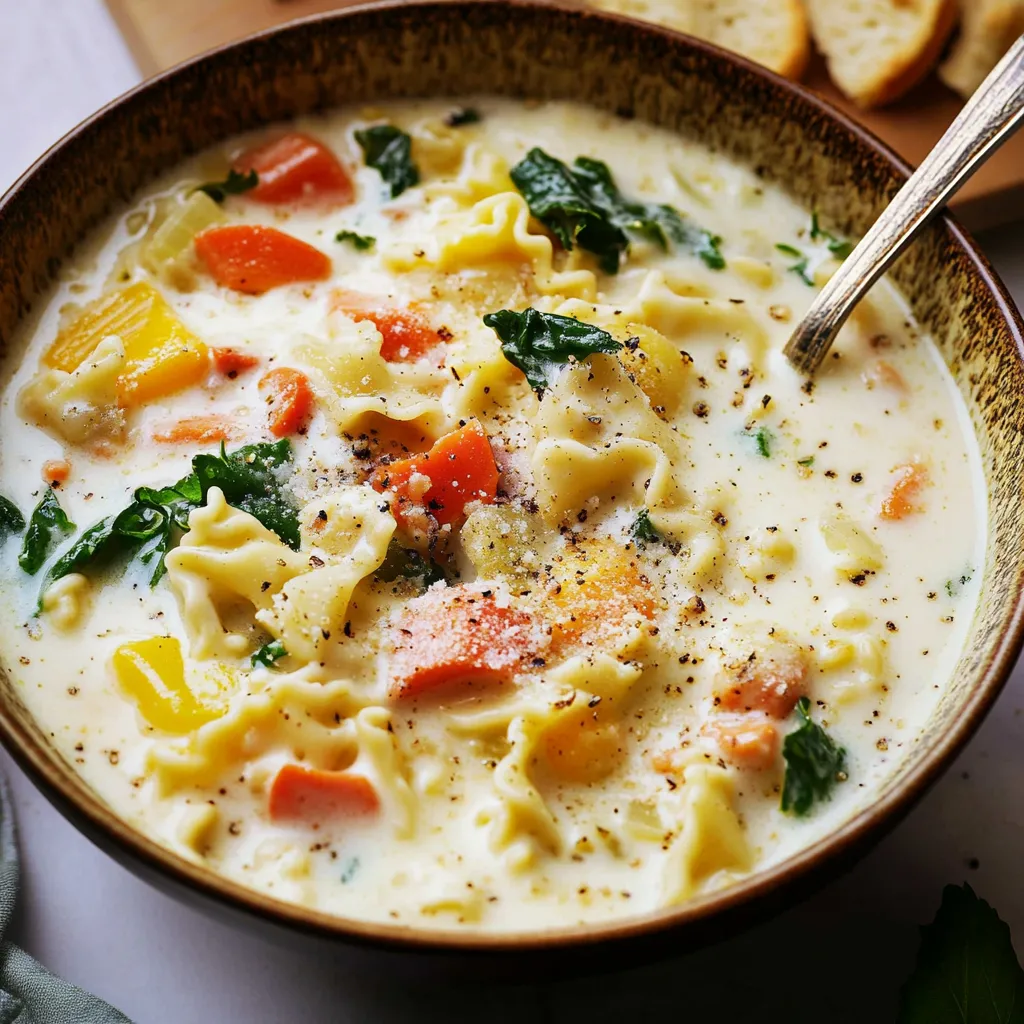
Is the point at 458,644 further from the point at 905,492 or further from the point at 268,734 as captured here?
the point at 905,492

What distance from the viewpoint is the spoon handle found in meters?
4.14

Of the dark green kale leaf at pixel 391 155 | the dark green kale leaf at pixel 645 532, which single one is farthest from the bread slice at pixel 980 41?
the dark green kale leaf at pixel 645 532

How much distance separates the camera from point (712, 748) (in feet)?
11.9

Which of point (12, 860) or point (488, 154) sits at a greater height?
point (488, 154)

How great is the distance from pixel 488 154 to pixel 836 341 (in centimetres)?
154

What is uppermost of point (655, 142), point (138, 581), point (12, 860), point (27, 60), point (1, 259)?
point (27, 60)

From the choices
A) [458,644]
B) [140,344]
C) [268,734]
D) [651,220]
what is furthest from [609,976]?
[651,220]

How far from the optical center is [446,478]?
4.02m

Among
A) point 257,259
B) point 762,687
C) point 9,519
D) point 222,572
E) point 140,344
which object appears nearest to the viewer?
point 762,687

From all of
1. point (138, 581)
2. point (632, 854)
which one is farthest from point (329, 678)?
point (632, 854)

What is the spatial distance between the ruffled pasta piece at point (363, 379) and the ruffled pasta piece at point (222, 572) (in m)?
0.52

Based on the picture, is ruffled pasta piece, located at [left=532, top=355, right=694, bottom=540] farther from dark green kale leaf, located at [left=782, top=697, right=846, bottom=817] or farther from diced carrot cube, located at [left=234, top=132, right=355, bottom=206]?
diced carrot cube, located at [left=234, top=132, right=355, bottom=206]

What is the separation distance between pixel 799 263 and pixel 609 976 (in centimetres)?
264

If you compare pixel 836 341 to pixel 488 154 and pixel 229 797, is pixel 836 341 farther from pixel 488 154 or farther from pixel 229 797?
pixel 229 797
